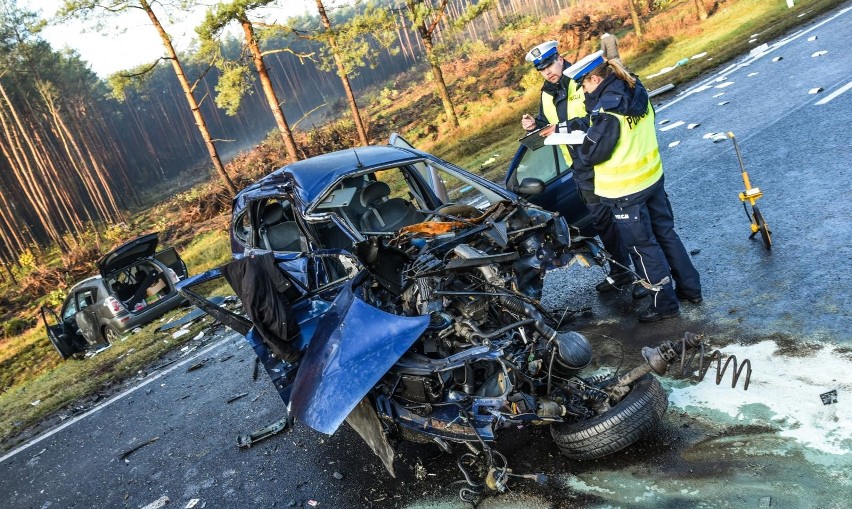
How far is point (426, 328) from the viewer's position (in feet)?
11.7

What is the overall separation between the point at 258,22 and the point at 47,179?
30.6m

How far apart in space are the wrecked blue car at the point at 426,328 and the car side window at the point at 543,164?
3.02ft

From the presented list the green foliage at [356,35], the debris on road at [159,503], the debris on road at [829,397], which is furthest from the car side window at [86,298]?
the debris on road at [829,397]

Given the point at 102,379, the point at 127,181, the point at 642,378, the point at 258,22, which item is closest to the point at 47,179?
the point at 127,181

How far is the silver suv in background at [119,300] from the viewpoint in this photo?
37.9 ft

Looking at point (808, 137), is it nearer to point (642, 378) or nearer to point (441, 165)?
point (441, 165)

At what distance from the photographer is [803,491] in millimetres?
2754

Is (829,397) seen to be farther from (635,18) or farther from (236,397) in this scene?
(635,18)

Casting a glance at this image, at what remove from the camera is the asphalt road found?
3143 mm

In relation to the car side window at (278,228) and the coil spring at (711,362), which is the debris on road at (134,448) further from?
the coil spring at (711,362)

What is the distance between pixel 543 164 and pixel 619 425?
11.1 feet

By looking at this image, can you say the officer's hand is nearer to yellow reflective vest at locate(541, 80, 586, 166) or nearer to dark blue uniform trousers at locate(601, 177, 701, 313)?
yellow reflective vest at locate(541, 80, 586, 166)

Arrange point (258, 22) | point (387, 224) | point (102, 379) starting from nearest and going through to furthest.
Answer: point (387, 224) < point (102, 379) < point (258, 22)

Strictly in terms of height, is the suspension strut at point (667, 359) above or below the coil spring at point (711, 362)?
above
